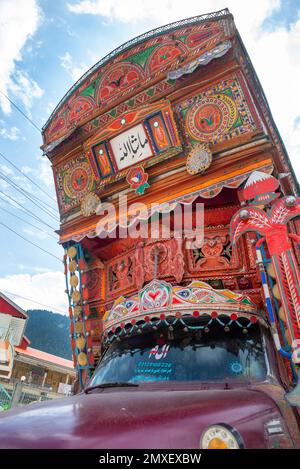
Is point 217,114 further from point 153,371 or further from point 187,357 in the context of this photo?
point 153,371

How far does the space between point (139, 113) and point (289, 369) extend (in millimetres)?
4359

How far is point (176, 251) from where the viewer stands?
5.16m

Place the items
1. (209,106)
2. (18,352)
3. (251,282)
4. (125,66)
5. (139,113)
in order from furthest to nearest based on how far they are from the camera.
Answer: (18,352) < (125,66) < (139,113) < (209,106) < (251,282)

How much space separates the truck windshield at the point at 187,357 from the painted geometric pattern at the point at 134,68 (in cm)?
410

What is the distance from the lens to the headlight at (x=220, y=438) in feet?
5.01

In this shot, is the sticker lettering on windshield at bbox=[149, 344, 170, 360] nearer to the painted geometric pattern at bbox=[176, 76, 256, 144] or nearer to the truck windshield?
the truck windshield

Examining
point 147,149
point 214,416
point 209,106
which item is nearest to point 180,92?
point 209,106

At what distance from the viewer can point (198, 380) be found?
290cm

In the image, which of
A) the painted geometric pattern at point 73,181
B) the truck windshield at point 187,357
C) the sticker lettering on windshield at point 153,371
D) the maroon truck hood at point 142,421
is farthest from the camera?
the painted geometric pattern at point 73,181

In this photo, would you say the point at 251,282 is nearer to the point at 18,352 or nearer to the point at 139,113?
the point at 139,113

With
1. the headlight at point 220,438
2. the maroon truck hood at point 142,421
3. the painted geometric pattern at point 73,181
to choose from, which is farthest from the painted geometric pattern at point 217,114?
the headlight at point 220,438

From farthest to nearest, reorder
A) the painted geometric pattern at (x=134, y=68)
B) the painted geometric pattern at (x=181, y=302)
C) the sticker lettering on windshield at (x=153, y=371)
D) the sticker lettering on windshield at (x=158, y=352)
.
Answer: the painted geometric pattern at (x=134, y=68) → the painted geometric pattern at (x=181, y=302) → the sticker lettering on windshield at (x=158, y=352) → the sticker lettering on windshield at (x=153, y=371)

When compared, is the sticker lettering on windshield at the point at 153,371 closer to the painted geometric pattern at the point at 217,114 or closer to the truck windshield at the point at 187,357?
the truck windshield at the point at 187,357
